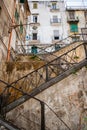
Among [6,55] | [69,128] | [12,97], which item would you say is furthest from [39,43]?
[69,128]

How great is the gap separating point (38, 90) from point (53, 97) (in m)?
0.72

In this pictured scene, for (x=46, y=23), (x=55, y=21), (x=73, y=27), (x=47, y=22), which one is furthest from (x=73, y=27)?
(x=46, y=23)

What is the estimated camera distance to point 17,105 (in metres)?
7.59

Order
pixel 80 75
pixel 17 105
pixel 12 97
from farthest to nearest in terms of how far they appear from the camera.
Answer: pixel 12 97 < pixel 80 75 < pixel 17 105

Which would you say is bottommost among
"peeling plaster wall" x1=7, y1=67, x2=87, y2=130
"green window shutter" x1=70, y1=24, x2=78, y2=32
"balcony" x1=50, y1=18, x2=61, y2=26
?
"peeling plaster wall" x1=7, y1=67, x2=87, y2=130

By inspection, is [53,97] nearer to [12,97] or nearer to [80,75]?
[80,75]

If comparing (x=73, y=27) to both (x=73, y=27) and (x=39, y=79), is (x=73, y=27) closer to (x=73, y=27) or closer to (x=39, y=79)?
(x=73, y=27)

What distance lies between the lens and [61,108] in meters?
7.67

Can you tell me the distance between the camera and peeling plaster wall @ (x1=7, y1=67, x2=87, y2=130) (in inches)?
288

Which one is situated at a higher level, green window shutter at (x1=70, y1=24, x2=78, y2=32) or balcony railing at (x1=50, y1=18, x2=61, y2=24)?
balcony railing at (x1=50, y1=18, x2=61, y2=24)

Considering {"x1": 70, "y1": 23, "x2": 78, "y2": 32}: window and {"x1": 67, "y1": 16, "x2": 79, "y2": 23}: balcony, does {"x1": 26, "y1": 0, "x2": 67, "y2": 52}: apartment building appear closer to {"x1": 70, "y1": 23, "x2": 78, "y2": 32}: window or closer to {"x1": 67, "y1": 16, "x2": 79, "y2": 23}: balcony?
{"x1": 67, "y1": 16, "x2": 79, "y2": 23}: balcony

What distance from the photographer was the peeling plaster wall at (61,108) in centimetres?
732

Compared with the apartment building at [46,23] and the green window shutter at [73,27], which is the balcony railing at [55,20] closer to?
the apartment building at [46,23]

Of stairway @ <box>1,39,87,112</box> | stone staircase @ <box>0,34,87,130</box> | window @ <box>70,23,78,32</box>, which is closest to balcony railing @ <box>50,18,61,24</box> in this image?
window @ <box>70,23,78,32</box>
